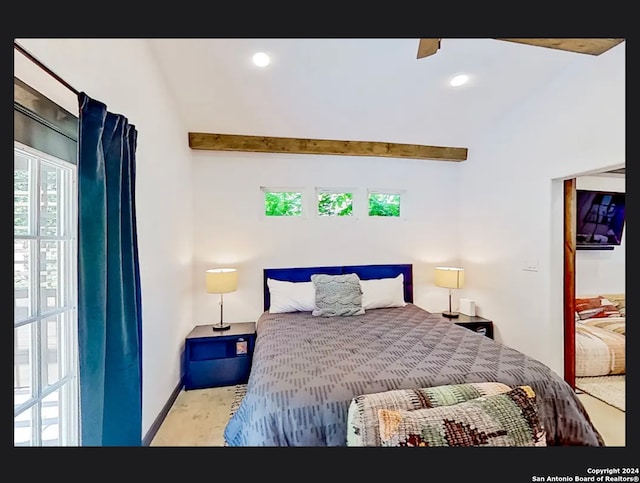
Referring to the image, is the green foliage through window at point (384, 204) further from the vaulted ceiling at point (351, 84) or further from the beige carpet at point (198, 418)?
the beige carpet at point (198, 418)

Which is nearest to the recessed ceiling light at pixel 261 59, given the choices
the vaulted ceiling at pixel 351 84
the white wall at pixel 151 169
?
the vaulted ceiling at pixel 351 84

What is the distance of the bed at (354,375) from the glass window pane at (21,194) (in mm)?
1253

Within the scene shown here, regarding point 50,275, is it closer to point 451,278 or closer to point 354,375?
point 354,375

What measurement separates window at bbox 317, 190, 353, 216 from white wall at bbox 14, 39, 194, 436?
58.2 inches

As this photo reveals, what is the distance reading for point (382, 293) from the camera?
10.6 feet

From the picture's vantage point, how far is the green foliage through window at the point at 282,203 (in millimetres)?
3475

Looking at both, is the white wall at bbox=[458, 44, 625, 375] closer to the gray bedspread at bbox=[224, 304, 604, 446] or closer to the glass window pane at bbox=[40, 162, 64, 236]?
the gray bedspread at bbox=[224, 304, 604, 446]

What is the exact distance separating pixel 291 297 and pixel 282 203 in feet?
3.69

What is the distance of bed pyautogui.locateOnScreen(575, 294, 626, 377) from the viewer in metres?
2.88

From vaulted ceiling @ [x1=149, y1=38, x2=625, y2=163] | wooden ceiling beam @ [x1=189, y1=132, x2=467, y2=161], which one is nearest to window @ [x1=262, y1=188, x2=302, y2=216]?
wooden ceiling beam @ [x1=189, y1=132, x2=467, y2=161]

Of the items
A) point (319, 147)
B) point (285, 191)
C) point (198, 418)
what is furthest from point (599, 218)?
point (198, 418)

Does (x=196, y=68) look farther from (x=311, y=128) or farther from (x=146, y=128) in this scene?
(x=311, y=128)

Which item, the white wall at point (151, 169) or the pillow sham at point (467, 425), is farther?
the white wall at point (151, 169)

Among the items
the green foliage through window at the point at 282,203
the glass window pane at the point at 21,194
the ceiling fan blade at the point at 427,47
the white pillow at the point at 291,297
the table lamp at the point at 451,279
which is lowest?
the white pillow at the point at 291,297
